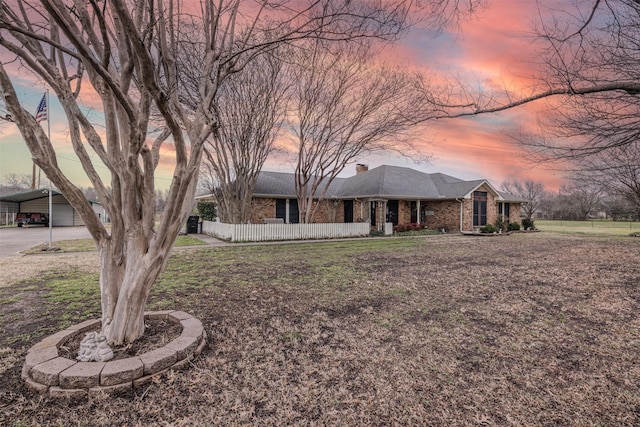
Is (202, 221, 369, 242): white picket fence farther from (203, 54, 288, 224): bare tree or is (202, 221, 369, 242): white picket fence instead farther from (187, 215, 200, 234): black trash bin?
(187, 215, 200, 234): black trash bin

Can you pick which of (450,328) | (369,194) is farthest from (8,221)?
(450,328)

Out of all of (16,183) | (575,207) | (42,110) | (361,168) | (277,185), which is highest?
(16,183)

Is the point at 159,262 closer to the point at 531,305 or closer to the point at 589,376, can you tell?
the point at 589,376

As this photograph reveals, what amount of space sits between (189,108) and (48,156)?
955 centimetres

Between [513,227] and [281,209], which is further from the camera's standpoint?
[513,227]

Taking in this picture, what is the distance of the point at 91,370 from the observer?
235cm

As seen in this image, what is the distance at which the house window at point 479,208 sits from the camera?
813 inches

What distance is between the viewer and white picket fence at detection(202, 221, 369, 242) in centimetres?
1402

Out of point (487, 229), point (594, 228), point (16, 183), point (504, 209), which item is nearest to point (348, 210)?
point (487, 229)

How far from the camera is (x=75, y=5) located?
2.93 metres

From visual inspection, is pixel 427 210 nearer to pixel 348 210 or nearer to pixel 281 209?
pixel 348 210

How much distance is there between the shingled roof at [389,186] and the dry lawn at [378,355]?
13025 mm

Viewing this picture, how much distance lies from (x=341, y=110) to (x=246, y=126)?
4.57 m

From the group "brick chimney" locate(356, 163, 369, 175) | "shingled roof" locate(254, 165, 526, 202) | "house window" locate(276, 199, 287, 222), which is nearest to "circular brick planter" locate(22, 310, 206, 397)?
"shingled roof" locate(254, 165, 526, 202)
